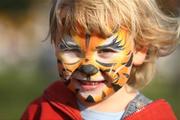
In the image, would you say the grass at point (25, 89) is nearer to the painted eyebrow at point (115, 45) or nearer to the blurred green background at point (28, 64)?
the blurred green background at point (28, 64)

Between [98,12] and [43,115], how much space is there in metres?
0.66

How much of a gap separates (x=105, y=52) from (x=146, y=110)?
39cm

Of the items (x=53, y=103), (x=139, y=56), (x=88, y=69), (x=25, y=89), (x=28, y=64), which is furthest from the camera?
(x=28, y=64)

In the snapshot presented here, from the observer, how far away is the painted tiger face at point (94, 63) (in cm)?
339

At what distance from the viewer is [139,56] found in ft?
11.8

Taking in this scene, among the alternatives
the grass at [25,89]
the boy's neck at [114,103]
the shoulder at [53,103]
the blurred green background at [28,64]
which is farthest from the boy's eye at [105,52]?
the grass at [25,89]

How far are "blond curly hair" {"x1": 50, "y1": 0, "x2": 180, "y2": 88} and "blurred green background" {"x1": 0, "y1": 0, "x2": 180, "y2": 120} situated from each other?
400cm

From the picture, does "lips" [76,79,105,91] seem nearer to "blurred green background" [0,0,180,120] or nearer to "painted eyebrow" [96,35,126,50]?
"painted eyebrow" [96,35,126,50]

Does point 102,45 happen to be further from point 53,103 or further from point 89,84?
point 53,103

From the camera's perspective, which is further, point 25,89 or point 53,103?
point 25,89

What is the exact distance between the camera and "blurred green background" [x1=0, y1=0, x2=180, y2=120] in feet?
31.9

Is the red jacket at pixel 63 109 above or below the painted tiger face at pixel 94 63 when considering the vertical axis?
below

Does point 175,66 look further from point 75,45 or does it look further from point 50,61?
point 75,45

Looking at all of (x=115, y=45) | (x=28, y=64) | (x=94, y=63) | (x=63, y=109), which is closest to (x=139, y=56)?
(x=115, y=45)
